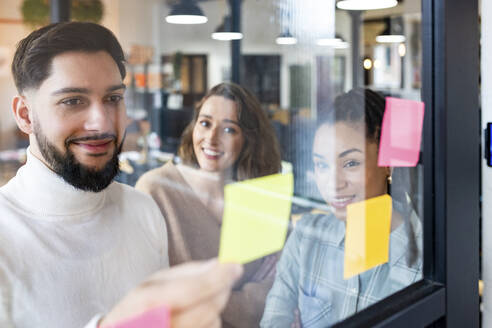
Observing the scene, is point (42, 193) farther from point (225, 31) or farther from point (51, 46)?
point (225, 31)

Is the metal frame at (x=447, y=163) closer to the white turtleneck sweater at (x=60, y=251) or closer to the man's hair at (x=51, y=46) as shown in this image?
the white turtleneck sweater at (x=60, y=251)

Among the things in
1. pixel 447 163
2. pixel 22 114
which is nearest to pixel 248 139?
pixel 22 114

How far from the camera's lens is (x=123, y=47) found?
64 centimetres

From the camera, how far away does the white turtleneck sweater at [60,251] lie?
563 mm

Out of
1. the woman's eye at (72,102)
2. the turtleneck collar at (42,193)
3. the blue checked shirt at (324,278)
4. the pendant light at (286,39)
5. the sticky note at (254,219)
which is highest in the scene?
the pendant light at (286,39)

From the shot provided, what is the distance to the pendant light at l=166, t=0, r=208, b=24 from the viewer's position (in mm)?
765

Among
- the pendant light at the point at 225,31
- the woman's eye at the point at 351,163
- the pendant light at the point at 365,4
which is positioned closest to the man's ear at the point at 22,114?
the pendant light at the point at 225,31

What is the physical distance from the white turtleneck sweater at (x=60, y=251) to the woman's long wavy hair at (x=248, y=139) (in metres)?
0.19

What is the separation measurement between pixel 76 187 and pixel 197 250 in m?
0.22

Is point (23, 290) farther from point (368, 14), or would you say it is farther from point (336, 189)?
point (368, 14)

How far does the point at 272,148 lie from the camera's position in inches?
39.2

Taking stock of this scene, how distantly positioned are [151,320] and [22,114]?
0.28m

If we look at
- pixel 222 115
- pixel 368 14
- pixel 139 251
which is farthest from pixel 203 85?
pixel 368 14

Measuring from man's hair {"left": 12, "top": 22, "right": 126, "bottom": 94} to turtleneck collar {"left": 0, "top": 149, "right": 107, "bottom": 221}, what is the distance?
8 centimetres
